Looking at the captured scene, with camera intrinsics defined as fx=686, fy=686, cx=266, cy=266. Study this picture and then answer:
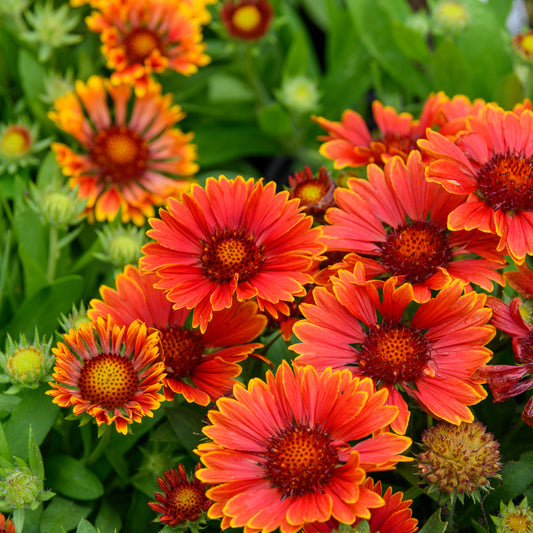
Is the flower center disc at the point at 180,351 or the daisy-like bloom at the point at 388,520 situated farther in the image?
the flower center disc at the point at 180,351

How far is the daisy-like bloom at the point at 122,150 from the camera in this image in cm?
159

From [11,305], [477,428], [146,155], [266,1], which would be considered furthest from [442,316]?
[266,1]

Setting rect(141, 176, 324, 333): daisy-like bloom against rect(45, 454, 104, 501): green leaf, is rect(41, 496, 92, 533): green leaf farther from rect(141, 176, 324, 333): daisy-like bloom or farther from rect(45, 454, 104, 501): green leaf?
rect(141, 176, 324, 333): daisy-like bloom

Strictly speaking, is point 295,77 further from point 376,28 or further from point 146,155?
point 146,155

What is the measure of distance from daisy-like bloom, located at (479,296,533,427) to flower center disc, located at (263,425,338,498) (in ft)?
0.81

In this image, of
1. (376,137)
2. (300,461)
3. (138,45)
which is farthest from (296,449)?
(138,45)

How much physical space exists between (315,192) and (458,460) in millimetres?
481

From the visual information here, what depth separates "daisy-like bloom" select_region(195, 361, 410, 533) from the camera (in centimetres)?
82

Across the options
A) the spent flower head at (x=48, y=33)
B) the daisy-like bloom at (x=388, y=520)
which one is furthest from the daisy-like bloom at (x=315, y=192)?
the spent flower head at (x=48, y=33)

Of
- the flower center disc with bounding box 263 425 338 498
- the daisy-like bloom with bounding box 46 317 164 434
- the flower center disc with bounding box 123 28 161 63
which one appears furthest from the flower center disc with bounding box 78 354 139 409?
the flower center disc with bounding box 123 28 161 63

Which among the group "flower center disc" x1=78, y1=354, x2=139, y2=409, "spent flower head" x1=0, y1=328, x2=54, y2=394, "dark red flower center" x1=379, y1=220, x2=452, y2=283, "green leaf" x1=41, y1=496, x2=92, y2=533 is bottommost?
"green leaf" x1=41, y1=496, x2=92, y2=533

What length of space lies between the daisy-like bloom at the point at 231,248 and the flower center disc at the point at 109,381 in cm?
12

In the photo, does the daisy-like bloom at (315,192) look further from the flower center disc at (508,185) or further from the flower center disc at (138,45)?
the flower center disc at (138,45)

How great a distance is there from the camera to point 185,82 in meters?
1.93
